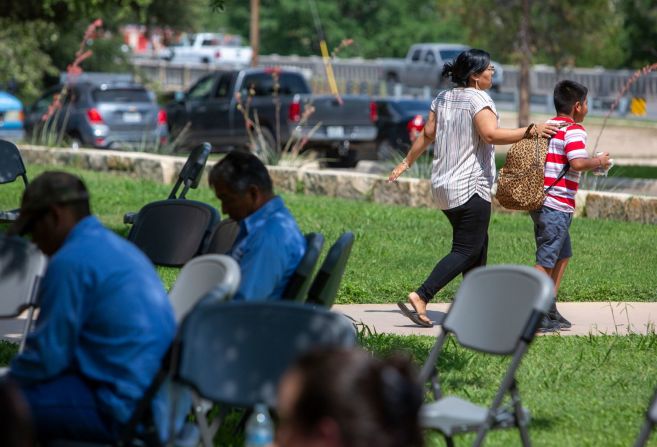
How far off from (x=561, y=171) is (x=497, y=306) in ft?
10.5

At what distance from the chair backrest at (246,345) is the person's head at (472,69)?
4123 millimetres

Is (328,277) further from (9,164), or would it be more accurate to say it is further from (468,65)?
(9,164)

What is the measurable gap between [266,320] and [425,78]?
39.4m

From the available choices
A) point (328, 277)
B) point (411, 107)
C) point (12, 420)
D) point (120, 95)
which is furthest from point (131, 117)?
point (12, 420)

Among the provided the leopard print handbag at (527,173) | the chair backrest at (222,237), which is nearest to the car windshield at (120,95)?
the leopard print handbag at (527,173)

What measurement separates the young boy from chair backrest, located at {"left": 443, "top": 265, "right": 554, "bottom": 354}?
3.02 metres

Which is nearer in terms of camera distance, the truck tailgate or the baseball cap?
the baseball cap

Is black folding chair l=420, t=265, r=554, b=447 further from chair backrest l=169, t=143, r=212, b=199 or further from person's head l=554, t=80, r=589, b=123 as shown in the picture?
chair backrest l=169, t=143, r=212, b=199

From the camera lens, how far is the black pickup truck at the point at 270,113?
2114 cm

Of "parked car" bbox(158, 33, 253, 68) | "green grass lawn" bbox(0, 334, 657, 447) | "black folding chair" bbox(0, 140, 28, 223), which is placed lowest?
"parked car" bbox(158, 33, 253, 68)

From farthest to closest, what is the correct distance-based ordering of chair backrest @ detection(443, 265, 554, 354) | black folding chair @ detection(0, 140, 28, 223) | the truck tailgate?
the truck tailgate
black folding chair @ detection(0, 140, 28, 223)
chair backrest @ detection(443, 265, 554, 354)

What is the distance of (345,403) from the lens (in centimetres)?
285

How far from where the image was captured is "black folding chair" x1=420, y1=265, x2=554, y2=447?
4.62 m

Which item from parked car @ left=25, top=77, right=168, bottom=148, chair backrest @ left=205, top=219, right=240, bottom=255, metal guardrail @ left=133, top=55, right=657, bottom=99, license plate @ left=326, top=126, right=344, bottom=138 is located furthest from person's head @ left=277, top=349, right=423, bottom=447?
metal guardrail @ left=133, top=55, right=657, bottom=99
